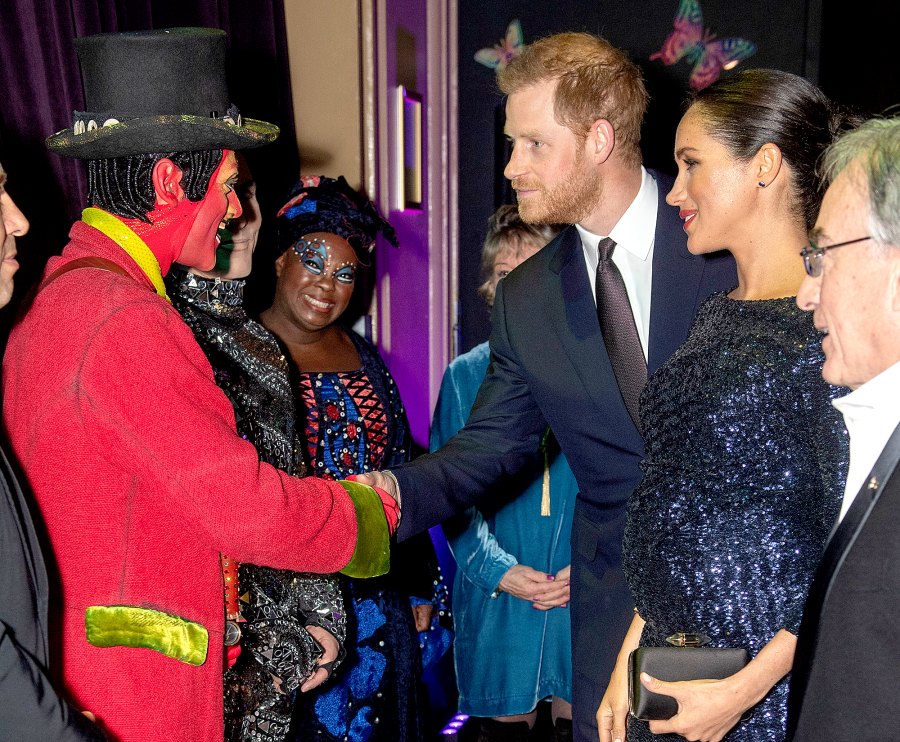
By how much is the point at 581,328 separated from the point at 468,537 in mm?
995

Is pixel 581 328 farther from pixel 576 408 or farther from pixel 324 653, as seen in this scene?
pixel 324 653

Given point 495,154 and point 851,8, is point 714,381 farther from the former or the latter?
point 851,8

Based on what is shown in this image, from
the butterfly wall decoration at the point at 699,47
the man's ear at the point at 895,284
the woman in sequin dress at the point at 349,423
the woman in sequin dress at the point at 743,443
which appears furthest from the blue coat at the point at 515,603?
the butterfly wall decoration at the point at 699,47

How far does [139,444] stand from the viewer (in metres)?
1.39

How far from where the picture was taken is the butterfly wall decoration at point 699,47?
4301 millimetres

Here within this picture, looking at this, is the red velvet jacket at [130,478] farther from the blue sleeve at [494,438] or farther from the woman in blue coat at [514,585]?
the woman in blue coat at [514,585]

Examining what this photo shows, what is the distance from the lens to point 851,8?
4289mm

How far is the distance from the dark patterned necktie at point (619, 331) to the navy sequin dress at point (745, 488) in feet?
1.43

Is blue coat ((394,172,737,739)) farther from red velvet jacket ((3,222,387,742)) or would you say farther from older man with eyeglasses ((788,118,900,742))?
older man with eyeglasses ((788,118,900,742))

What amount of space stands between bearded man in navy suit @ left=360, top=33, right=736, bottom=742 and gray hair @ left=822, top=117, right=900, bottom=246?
2.58ft

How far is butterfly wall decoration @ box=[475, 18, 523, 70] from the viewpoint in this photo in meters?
4.50

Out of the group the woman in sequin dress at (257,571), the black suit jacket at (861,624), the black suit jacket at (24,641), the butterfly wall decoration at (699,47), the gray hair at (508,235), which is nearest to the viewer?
the black suit jacket at (861,624)

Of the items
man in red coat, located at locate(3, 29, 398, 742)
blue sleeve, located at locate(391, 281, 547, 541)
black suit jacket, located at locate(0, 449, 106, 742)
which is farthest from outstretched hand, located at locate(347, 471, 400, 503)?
black suit jacket, located at locate(0, 449, 106, 742)

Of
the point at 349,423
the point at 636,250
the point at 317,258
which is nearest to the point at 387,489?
the point at 349,423
